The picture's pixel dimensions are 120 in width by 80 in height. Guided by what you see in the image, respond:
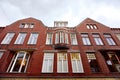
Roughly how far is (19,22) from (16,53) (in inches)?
272

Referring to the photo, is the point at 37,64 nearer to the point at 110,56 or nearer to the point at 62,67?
the point at 62,67

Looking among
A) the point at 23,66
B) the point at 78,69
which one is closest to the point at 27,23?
the point at 23,66

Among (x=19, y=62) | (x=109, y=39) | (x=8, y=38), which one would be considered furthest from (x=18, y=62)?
(x=109, y=39)

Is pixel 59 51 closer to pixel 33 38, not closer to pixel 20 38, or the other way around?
pixel 33 38

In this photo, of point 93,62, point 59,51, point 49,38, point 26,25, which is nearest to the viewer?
point 93,62

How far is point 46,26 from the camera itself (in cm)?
2091

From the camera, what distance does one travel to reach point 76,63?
15617mm

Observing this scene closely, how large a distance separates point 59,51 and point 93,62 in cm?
480

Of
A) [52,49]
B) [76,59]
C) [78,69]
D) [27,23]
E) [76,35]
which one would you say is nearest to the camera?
[78,69]

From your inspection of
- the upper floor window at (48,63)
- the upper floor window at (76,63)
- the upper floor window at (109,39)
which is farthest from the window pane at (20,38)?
the upper floor window at (109,39)

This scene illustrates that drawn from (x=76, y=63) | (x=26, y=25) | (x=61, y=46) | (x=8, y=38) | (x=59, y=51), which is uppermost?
(x=26, y=25)

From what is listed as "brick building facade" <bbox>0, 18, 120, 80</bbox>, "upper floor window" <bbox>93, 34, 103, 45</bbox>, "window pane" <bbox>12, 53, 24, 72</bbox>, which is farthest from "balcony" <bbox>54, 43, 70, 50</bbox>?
"upper floor window" <bbox>93, 34, 103, 45</bbox>

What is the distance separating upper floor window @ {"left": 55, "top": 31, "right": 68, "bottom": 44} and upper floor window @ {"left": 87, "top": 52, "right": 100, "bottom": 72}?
161 inches

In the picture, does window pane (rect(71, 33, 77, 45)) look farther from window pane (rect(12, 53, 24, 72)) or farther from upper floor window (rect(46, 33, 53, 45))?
window pane (rect(12, 53, 24, 72))
